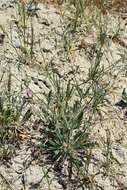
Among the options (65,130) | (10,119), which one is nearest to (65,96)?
(65,130)

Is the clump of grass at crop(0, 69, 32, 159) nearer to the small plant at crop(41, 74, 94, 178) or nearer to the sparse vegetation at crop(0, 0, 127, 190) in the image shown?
the sparse vegetation at crop(0, 0, 127, 190)

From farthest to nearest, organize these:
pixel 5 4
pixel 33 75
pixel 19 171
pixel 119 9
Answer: pixel 119 9
pixel 5 4
pixel 33 75
pixel 19 171

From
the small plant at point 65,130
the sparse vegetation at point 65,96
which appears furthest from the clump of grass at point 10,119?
the small plant at point 65,130

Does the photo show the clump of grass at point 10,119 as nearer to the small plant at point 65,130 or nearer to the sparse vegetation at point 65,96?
the sparse vegetation at point 65,96

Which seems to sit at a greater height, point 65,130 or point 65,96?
point 65,96

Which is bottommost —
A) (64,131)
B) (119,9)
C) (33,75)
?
(64,131)

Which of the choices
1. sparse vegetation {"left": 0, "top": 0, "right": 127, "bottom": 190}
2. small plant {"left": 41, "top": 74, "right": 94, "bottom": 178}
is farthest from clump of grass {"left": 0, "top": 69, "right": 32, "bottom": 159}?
small plant {"left": 41, "top": 74, "right": 94, "bottom": 178}

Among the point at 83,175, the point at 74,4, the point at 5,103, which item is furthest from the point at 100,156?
the point at 74,4

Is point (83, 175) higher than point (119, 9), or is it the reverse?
point (119, 9)

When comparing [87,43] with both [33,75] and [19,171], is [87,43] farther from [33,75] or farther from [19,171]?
[19,171]

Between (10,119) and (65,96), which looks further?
(65,96)

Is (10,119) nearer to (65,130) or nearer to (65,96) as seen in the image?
(65,130)
